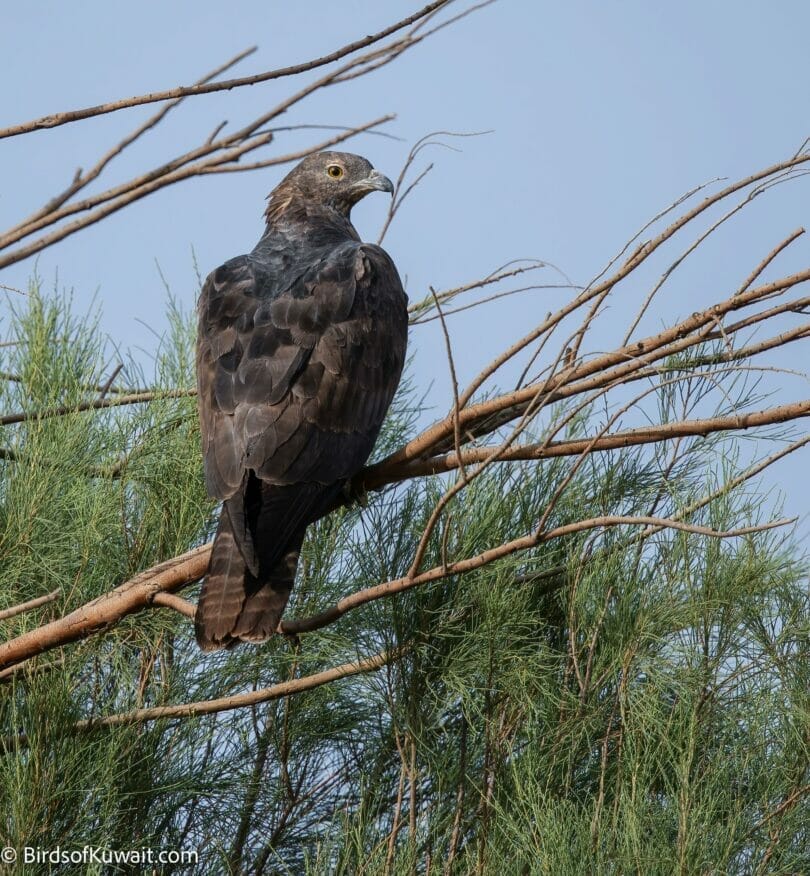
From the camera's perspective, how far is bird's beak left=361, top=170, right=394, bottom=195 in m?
5.31

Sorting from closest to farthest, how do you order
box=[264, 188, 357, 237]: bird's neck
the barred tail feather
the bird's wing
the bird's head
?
the barred tail feather < the bird's wing < box=[264, 188, 357, 237]: bird's neck < the bird's head

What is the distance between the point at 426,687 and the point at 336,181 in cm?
244

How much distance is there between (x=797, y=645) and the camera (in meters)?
3.77

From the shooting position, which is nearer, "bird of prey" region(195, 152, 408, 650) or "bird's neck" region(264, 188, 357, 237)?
"bird of prey" region(195, 152, 408, 650)

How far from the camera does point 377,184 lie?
5.31m

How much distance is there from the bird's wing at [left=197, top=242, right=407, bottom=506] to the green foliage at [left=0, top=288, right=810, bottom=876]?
13.0 inches

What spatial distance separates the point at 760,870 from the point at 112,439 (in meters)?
2.24

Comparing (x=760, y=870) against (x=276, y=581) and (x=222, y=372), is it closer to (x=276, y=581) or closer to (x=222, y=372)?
(x=276, y=581)

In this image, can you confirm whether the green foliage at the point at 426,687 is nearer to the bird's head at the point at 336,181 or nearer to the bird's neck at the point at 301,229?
the bird's neck at the point at 301,229

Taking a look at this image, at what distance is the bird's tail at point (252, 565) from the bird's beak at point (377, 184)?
2.12 metres

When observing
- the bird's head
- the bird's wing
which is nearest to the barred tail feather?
the bird's wing

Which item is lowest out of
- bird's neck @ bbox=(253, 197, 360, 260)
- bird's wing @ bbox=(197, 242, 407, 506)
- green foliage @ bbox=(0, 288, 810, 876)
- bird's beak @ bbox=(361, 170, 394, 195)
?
green foliage @ bbox=(0, 288, 810, 876)

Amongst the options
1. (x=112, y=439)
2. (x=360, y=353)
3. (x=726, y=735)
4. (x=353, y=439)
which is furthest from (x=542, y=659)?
(x=112, y=439)

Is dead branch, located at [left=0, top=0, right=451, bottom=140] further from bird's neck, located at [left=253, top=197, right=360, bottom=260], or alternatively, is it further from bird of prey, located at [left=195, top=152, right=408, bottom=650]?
bird's neck, located at [left=253, top=197, right=360, bottom=260]
